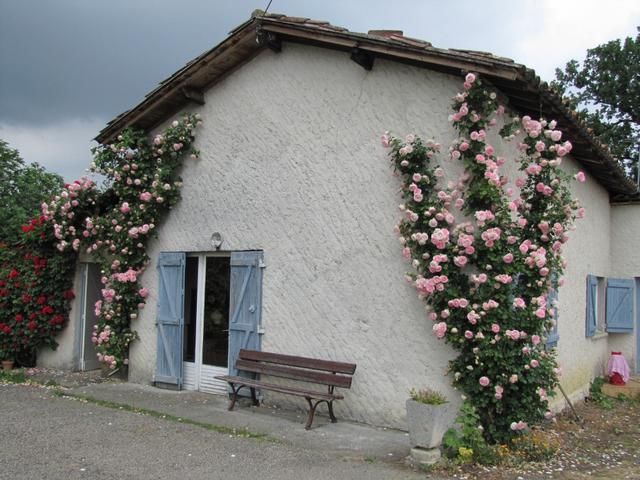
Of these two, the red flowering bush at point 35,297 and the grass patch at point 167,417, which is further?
the red flowering bush at point 35,297

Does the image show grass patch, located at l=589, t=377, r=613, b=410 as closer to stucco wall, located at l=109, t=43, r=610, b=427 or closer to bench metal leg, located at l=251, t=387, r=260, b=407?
stucco wall, located at l=109, t=43, r=610, b=427

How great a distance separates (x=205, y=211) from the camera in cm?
899

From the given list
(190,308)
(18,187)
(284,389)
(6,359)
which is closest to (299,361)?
(284,389)

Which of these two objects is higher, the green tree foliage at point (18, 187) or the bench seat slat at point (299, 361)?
the green tree foliage at point (18, 187)

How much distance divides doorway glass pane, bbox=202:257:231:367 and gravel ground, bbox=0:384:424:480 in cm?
167

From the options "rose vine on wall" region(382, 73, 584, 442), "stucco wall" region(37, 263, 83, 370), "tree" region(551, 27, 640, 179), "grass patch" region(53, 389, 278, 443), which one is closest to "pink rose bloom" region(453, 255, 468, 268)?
"rose vine on wall" region(382, 73, 584, 442)

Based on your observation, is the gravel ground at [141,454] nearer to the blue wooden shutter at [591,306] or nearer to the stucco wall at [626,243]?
the blue wooden shutter at [591,306]

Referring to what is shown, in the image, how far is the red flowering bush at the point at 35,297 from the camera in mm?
10617

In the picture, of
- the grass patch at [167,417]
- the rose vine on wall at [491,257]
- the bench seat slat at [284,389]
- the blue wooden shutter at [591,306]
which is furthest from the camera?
the blue wooden shutter at [591,306]

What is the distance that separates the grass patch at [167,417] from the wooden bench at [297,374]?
0.60m

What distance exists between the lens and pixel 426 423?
5.47 meters

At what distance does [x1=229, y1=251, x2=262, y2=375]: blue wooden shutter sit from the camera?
816 centimetres

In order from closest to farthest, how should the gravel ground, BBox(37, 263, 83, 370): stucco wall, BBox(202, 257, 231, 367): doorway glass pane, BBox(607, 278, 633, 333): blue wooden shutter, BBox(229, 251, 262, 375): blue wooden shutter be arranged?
1. the gravel ground
2. BBox(229, 251, 262, 375): blue wooden shutter
3. BBox(202, 257, 231, 367): doorway glass pane
4. BBox(607, 278, 633, 333): blue wooden shutter
5. BBox(37, 263, 83, 370): stucco wall

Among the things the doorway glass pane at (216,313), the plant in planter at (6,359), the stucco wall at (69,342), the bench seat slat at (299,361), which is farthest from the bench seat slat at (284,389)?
the plant in planter at (6,359)
